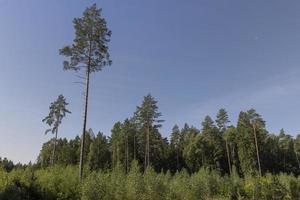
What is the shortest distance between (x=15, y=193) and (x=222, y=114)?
1949 inches

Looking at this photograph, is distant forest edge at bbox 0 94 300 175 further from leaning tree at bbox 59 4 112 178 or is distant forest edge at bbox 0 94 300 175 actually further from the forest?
leaning tree at bbox 59 4 112 178

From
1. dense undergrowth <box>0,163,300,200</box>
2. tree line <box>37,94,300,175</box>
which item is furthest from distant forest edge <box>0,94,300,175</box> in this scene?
dense undergrowth <box>0,163,300,200</box>

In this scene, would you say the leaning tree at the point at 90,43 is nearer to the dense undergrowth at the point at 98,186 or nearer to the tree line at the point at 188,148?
the dense undergrowth at the point at 98,186

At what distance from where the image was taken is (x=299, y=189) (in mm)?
31297

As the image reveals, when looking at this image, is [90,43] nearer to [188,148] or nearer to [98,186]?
[98,186]

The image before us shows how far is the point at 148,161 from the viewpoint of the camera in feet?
150

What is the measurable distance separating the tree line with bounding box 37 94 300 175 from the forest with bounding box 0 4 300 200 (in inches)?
6.9

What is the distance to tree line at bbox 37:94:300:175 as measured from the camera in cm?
5038

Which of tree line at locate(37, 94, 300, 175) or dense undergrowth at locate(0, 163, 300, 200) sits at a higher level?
tree line at locate(37, 94, 300, 175)

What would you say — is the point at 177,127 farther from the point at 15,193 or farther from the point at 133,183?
the point at 15,193

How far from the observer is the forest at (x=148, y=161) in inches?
669

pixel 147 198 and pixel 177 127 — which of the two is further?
pixel 177 127

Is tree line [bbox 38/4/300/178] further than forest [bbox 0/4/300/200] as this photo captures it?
Yes

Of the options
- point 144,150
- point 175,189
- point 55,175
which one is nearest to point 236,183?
point 175,189
